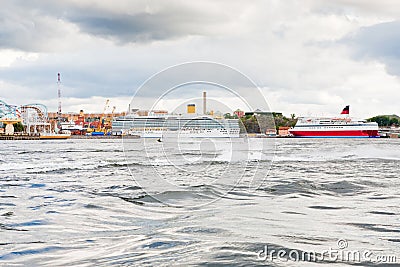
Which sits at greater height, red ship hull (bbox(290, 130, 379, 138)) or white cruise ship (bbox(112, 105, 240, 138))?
white cruise ship (bbox(112, 105, 240, 138))

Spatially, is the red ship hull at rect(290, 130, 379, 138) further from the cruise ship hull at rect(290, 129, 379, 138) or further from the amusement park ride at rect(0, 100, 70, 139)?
the amusement park ride at rect(0, 100, 70, 139)

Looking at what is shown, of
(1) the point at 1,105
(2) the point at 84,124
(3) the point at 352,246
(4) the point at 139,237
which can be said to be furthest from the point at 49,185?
(2) the point at 84,124

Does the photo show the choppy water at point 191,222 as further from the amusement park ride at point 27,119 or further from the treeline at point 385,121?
the treeline at point 385,121

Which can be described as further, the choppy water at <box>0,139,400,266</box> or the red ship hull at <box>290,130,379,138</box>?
the red ship hull at <box>290,130,379,138</box>

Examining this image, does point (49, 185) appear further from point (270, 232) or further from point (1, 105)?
point (1, 105)

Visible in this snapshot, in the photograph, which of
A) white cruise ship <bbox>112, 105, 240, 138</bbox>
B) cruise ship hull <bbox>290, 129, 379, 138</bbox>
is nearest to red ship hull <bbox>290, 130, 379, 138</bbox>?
cruise ship hull <bbox>290, 129, 379, 138</bbox>

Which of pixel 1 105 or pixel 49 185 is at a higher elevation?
pixel 1 105

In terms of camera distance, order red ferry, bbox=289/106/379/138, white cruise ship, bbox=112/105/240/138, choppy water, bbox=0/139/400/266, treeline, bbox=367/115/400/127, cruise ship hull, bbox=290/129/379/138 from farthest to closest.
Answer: treeline, bbox=367/115/400/127
red ferry, bbox=289/106/379/138
cruise ship hull, bbox=290/129/379/138
white cruise ship, bbox=112/105/240/138
choppy water, bbox=0/139/400/266

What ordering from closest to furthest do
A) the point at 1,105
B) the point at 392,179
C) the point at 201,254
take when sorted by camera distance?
the point at 201,254 → the point at 392,179 → the point at 1,105

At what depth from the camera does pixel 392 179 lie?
14.2 metres

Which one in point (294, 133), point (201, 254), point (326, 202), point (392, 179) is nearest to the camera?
point (201, 254)

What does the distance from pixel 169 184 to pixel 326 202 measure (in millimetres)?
5006

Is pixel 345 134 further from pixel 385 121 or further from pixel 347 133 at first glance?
pixel 385 121

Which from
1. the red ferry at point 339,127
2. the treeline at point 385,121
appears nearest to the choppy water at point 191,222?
the red ferry at point 339,127
